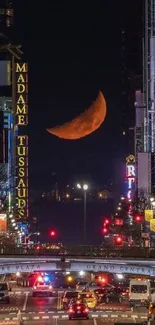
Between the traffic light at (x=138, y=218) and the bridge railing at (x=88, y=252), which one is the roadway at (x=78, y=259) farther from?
the traffic light at (x=138, y=218)

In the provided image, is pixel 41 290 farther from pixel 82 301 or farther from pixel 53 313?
pixel 82 301

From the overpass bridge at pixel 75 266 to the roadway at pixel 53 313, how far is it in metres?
3.02

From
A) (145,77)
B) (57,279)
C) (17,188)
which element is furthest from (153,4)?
(57,279)

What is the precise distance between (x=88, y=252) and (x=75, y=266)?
3885mm

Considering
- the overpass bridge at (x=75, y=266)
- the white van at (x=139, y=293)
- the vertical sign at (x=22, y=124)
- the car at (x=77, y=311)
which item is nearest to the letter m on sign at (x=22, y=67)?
the vertical sign at (x=22, y=124)

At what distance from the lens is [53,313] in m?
73.6

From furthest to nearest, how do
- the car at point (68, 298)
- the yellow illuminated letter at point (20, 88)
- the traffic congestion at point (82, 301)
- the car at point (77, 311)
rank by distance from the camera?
the yellow illuminated letter at point (20, 88)
the car at point (68, 298)
the traffic congestion at point (82, 301)
the car at point (77, 311)

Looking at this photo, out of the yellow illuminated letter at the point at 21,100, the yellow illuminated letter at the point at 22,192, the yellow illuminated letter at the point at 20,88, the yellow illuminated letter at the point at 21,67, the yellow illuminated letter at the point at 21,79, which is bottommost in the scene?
the yellow illuminated letter at the point at 22,192

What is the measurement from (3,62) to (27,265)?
66.6 metres

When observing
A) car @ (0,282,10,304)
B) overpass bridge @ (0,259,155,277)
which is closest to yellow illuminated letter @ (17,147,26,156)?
car @ (0,282,10,304)

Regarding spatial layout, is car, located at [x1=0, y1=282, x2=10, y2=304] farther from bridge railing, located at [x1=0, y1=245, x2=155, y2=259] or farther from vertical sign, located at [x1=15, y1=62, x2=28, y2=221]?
vertical sign, located at [x1=15, y1=62, x2=28, y2=221]

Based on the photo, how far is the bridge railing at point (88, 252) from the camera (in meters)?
90.0

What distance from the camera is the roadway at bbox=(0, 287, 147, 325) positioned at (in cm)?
6600

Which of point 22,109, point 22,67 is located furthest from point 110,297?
point 22,67
